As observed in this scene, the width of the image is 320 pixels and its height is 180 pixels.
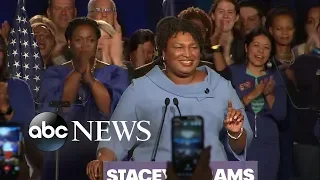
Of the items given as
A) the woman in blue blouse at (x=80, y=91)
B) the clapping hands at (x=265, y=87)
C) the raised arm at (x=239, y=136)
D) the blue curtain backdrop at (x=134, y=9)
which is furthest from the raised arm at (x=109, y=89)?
the clapping hands at (x=265, y=87)

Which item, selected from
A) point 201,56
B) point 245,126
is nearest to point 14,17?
point 201,56

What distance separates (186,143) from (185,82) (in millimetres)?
348

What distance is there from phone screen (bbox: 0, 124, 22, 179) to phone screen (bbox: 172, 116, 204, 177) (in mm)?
863

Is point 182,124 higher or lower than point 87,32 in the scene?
lower

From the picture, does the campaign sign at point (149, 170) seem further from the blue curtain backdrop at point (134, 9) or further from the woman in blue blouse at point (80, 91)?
the blue curtain backdrop at point (134, 9)

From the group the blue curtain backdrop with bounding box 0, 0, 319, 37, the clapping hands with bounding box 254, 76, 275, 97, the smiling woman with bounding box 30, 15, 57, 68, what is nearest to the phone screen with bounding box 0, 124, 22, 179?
the smiling woman with bounding box 30, 15, 57, 68

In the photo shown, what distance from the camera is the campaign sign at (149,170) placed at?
523 centimetres

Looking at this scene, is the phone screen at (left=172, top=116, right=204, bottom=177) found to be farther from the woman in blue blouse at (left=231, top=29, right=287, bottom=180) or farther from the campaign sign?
the woman in blue blouse at (left=231, top=29, right=287, bottom=180)

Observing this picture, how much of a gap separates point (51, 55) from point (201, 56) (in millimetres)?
829

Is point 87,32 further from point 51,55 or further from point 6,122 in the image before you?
point 6,122

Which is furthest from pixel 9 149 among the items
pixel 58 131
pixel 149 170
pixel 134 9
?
pixel 134 9

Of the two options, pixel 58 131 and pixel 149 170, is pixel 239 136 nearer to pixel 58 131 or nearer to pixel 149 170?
pixel 149 170

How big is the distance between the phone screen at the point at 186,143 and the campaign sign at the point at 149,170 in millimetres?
101

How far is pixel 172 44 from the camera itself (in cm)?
521
